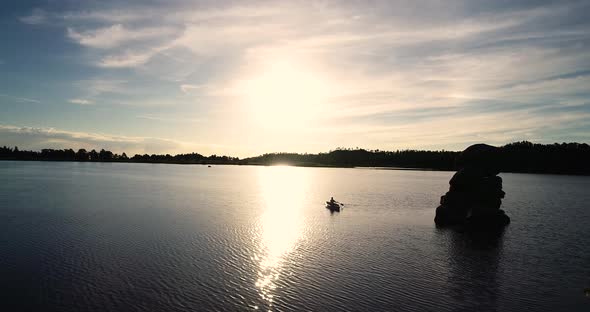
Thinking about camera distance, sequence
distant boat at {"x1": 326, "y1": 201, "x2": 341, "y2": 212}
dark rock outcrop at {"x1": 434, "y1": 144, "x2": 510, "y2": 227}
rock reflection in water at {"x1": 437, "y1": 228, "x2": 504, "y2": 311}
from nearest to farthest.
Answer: rock reflection in water at {"x1": 437, "y1": 228, "x2": 504, "y2": 311}, dark rock outcrop at {"x1": 434, "y1": 144, "x2": 510, "y2": 227}, distant boat at {"x1": 326, "y1": 201, "x2": 341, "y2": 212}

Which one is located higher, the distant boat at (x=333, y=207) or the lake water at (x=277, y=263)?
the distant boat at (x=333, y=207)

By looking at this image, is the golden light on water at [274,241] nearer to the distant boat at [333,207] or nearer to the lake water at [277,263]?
the lake water at [277,263]

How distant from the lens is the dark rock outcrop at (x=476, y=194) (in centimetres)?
3751

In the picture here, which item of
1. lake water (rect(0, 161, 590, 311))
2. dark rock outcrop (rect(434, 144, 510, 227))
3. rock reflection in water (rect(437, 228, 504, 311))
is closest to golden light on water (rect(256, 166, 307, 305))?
lake water (rect(0, 161, 590, 311))

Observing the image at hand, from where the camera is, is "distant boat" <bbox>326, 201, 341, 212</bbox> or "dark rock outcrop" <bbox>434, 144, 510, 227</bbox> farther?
"distant boat" <bbox>326, 201, 341, 212</bbox>

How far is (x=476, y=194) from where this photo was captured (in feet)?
130

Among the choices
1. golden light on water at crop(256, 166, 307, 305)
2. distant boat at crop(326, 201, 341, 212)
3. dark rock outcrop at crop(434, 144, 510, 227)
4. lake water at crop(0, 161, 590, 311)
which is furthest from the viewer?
distant boat at crop(326, 201, 341, 212)

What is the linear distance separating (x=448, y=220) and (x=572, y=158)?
196874mm

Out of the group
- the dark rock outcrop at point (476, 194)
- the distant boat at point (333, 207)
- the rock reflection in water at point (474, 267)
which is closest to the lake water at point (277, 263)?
the rock reflection in water at point (474, 267)

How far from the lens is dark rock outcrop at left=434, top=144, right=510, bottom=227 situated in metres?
37.5

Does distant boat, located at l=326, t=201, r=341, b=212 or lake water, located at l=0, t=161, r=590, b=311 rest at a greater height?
distant boat, located at l=326, t=201, r=341, b=212

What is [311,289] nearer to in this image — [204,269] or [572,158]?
[204,269]

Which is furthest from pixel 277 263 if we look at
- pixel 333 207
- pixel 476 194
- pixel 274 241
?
pixel 476 194

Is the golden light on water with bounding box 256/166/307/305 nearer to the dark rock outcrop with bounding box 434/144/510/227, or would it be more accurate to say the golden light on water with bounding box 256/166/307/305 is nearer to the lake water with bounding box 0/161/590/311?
the lake water with bounding box 0/161/590/311
